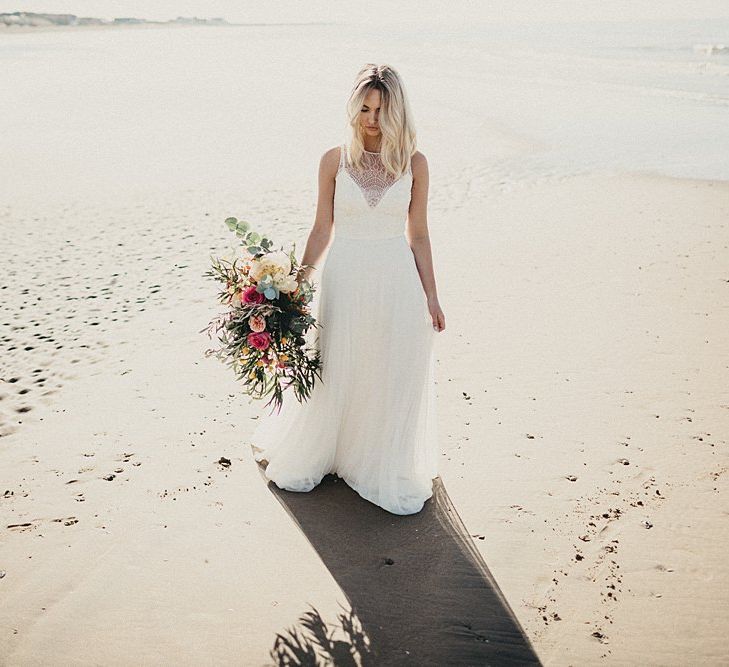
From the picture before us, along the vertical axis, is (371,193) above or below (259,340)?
above

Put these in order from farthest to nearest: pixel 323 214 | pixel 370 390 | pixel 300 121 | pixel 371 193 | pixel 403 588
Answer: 1. pixel 300 121
2. pixel 370 390
3. pixel 323 214
4. pixel 371 193
5. pixel 403 588

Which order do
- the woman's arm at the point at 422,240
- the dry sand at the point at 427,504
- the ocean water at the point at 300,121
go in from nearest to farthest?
the dry sand at the point at 427,504, the woman's arm at the point at 422,240, the ocean water at the point at 300,121

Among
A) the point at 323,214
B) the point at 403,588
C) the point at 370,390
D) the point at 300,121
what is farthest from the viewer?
the point at 300,121

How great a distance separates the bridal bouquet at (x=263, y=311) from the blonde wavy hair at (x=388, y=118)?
0.72 metres

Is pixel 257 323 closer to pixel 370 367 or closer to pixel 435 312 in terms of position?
pixel 370 367

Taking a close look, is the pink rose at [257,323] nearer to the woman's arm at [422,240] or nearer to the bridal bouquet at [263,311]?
the bridal bouquet at [263,311]

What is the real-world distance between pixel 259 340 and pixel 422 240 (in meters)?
1.13

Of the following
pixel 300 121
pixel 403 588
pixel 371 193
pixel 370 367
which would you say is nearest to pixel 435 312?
pixel 370 367

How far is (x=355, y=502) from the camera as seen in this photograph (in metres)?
4.13

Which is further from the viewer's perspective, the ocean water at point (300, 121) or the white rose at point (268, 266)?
the ocean water at point (300, 121)

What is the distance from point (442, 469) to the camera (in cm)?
453

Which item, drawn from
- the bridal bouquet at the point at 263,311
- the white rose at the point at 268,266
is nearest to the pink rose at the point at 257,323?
the bridal bouquet at the point at 263,311

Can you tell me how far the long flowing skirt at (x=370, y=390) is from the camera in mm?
3900

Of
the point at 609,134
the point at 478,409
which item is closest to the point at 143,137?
the point at 609,134
